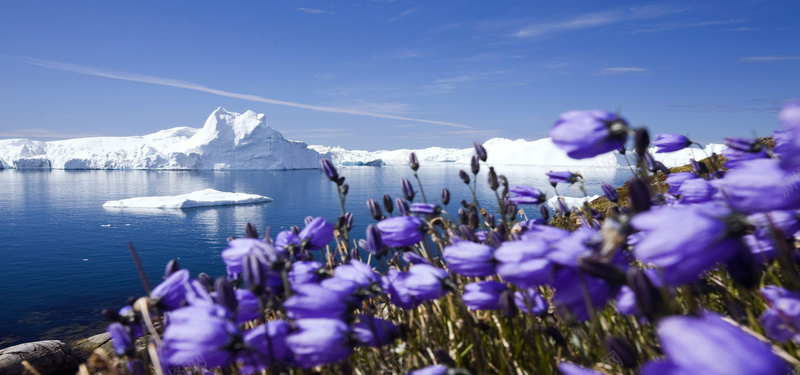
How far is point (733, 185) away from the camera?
3.10ft

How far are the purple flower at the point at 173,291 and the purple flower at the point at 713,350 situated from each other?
4.30 feet

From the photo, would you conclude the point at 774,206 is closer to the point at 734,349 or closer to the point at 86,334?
the point at 734,349

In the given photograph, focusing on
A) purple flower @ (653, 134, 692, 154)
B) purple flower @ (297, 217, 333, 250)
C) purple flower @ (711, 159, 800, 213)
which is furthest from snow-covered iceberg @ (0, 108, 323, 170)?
purple flower @ (711, 159, 800, 213)

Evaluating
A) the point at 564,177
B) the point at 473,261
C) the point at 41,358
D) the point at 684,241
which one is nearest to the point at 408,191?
the point at 564,177

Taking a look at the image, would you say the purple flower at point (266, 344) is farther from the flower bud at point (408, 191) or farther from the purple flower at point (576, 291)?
the flower bud at point (408, 191)

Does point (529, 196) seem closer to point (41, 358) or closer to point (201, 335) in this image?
point (201, 335)

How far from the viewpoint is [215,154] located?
78188mm

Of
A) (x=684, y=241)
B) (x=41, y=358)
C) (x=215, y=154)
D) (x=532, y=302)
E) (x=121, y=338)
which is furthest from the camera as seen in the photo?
(x=215, y=154)

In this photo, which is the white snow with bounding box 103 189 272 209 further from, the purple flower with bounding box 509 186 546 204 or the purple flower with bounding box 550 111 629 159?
the purple flower with bounding box 550 111 629 159

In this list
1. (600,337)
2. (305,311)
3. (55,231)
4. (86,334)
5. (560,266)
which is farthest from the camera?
(55,231)

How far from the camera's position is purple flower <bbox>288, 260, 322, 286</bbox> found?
1.62 meters

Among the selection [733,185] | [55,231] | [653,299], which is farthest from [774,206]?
[55,231]

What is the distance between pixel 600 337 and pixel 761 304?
2.64ft

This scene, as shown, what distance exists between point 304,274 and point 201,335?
21.1 inches
